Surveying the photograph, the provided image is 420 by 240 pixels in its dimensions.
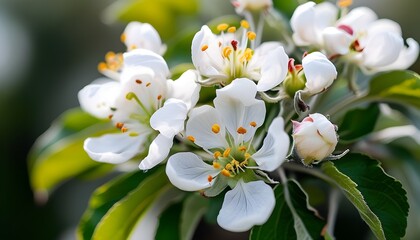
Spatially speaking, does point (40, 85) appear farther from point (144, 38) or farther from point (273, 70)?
point (273, 70)

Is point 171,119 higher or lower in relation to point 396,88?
higher

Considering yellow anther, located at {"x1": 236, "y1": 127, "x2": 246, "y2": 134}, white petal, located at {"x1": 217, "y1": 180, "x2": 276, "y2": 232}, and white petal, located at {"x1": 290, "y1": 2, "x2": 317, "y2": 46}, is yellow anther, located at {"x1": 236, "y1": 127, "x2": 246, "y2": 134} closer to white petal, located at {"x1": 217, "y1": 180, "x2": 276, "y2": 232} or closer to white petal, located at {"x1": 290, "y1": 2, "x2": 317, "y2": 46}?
white petal, located at {"x1": 217, "y1": 180, "x2": 276, "y2": 232}

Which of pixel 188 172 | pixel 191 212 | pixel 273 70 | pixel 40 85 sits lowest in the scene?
pixel 40 85

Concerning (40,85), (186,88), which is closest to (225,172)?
(186,88)

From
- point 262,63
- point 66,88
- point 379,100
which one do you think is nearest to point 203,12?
point 379,100

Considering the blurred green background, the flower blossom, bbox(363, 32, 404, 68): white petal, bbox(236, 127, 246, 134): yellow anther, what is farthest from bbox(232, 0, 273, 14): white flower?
the blurred green background

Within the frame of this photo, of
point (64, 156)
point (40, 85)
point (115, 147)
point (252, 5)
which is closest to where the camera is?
point (115, 147)

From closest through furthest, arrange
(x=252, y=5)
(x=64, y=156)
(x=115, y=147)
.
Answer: (x=115, y=147) → (x=252, y=5) → (x=64, y=156)
